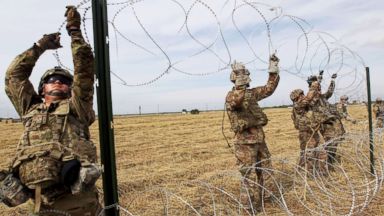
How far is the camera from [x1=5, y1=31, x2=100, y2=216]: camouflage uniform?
3809 mm

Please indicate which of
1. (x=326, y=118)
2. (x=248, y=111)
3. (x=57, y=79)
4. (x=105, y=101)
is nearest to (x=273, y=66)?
(x=248, y=111)

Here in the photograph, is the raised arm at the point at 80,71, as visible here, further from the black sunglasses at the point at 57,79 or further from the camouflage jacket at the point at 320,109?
the camouflage jacket at the point at 320,109

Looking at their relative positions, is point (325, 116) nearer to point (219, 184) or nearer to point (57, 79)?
point (219, 184)

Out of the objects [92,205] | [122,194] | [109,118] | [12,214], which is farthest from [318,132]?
[109,118]

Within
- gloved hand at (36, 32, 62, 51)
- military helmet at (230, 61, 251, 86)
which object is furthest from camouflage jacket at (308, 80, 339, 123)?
gloved hand at (36, 32, 62, 51)

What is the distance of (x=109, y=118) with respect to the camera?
332 centimetres

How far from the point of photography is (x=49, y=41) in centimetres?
411

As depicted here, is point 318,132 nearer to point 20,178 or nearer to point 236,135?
point 236,135

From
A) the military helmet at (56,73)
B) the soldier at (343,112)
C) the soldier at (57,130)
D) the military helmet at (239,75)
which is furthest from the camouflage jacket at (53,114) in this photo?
the soldier at (343,112)

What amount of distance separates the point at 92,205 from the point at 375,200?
14.6ft

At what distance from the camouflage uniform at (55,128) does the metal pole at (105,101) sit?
415mm

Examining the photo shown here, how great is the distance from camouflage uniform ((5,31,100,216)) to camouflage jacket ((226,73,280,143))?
122 inches

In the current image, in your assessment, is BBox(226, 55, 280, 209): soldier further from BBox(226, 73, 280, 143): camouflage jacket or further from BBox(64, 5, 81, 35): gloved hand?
BBox(64, 5, 81, 35): gloved hand

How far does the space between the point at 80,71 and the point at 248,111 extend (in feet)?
12.5
